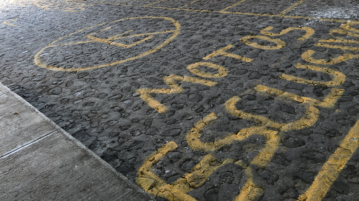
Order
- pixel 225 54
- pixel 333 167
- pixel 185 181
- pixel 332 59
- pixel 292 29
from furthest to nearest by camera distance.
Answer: pixel 292 29
pixel 225 54
pixel 332 59
pixel 185 181
pixel 333 167

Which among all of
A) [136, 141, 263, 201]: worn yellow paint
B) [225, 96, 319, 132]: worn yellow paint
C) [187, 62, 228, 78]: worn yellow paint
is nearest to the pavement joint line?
[136, 141, 263, 201]: worn yellow paint

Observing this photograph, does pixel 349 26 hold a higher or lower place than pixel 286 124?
higher

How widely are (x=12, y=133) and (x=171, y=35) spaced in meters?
3.82

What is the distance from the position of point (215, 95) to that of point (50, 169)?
2156 mm

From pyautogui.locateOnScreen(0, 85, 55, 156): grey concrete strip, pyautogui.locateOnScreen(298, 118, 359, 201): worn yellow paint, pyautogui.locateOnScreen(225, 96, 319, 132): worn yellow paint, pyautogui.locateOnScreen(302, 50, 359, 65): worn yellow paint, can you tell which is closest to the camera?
pyautogui.locateOnScreen(298, 118, 359, 201): worn yellow paint

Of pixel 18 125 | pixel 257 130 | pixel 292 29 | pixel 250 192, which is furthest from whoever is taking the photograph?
pixel 292 29

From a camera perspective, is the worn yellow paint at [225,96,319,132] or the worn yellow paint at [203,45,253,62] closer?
the worn yellow paint at [225,96,319,132]

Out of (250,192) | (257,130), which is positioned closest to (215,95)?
(257,130)

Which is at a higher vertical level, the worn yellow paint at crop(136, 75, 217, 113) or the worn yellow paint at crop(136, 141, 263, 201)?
the worn yellow paint at crop(136, 75, 217, 113)

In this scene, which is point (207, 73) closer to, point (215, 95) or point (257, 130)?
point (215, 95)

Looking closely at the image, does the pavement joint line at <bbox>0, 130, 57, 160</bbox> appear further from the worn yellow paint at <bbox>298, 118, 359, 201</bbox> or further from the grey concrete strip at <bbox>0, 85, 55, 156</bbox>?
the worn yellow paint at <bbox>298, 118, 359, 201</bbox>

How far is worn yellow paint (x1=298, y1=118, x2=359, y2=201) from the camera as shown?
2.36 m

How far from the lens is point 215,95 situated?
390cm

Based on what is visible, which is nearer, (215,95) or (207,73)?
(215,95)
